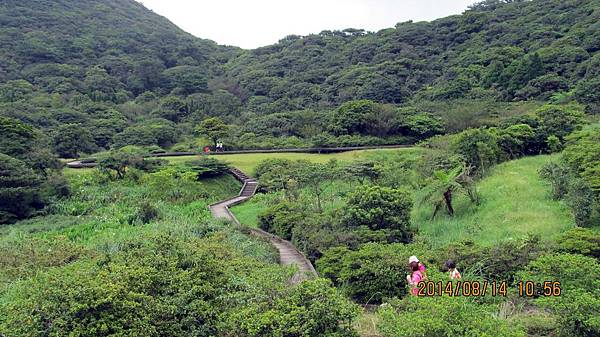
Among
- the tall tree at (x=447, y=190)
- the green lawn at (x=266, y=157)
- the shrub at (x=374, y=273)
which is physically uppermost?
the tall tree at (x=447, y=190)

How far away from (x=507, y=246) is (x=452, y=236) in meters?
3.14

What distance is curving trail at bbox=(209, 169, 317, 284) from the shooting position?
1090cm

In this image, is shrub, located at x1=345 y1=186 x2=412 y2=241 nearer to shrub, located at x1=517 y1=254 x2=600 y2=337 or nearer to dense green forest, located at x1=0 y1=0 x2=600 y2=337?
dense green forest, located at x1=0 y1=0 x2=600 y2=337

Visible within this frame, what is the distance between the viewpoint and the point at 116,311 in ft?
20.0

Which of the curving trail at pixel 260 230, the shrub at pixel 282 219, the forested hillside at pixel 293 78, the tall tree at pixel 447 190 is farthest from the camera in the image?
the forested hillside at pixel 293 78

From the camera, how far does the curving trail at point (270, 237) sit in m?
10.9

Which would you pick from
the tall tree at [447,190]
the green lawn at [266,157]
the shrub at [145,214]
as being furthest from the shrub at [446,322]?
the green lawn at [266,157]

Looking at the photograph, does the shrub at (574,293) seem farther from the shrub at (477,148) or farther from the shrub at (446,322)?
the shrub at (477,148)

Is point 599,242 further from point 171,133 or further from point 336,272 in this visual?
point 171,133

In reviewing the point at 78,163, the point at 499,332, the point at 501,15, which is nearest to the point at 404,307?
the point at 499,332
